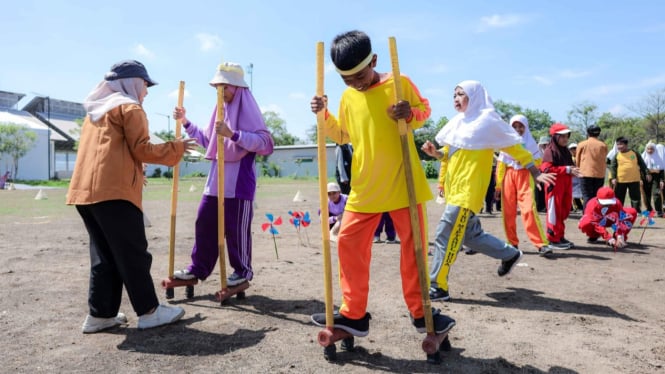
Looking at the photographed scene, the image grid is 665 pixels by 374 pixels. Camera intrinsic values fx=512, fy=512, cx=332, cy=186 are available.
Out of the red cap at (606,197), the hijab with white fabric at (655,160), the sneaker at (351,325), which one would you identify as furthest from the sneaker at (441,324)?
the hijab with white fabric at (655,160)

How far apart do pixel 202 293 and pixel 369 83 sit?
2.87 metres

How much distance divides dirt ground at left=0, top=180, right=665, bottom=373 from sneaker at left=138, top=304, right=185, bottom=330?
61 millimetres

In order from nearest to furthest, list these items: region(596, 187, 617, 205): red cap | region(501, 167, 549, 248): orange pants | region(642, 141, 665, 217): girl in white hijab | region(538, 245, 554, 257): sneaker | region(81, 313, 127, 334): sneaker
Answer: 1. region(81, 313, 127, 334): sneaker
2. region(501, 167, 549, 248): orange pants
3. region(538, 245, 554, 257): sneaker
4. region(596, 187, 617, 205): red cap
5. region(642, 141, 665, 217): girl in white hijab

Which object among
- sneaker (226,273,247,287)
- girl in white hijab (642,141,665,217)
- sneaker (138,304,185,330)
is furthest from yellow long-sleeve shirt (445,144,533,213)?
girl in white hijab (642,141,665,217)

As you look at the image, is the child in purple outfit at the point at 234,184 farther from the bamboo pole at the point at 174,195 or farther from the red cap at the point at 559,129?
the red cap at the point at 559,129

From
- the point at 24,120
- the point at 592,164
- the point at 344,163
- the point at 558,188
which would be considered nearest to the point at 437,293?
the point at 344,163

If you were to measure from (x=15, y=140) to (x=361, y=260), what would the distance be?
47.9m

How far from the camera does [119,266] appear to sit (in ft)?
12.1

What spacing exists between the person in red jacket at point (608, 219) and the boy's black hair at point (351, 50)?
6063mm

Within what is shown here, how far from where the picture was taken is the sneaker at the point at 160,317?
12.7 ft

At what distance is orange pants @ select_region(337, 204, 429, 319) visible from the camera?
3.22 meters

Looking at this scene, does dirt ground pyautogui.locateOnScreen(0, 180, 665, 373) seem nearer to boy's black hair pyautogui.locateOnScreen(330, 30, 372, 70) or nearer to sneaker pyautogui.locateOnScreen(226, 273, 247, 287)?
sneaker pyautogui.locateOnScreen(226, 273, 247, 287)

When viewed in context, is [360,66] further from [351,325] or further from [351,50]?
[351,325]

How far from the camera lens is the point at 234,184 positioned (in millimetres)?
4492
